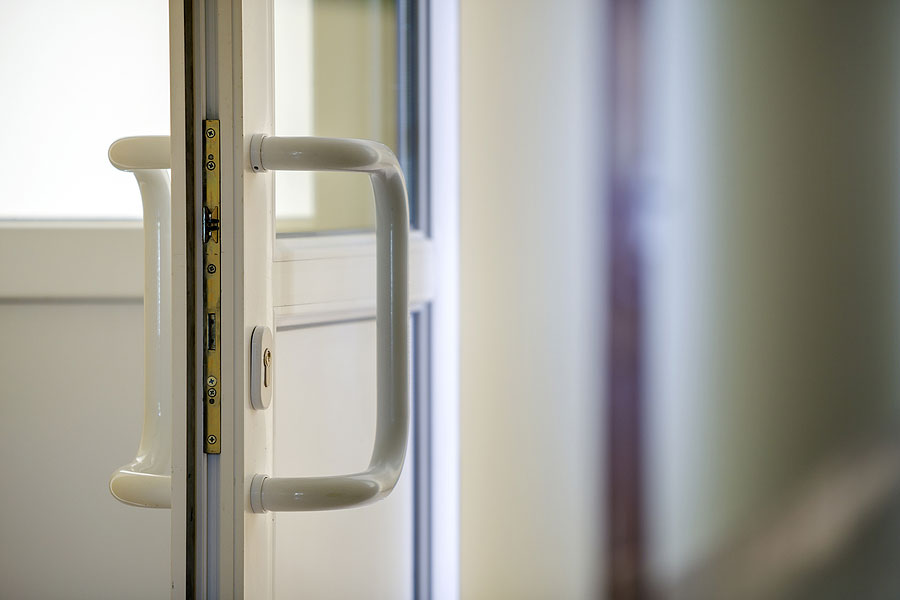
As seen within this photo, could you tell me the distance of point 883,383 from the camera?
745 millimetres

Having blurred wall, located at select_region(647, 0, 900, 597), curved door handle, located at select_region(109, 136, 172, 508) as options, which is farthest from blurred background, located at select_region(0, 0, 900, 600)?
curved door handle, located at select_region(109, 136, 172, 508)

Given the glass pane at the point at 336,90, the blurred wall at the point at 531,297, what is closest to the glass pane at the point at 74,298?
→ the glass pane at the point at 336,90

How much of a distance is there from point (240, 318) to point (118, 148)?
0.10 metres

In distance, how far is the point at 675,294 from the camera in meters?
0.84

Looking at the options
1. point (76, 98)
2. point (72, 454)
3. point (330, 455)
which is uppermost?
point (76, 98)

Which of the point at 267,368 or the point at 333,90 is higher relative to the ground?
the point at 333,90

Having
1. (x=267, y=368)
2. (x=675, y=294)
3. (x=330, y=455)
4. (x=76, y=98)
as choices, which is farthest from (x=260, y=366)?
(x=675, y=294)

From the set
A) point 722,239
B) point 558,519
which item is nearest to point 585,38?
point 722,239

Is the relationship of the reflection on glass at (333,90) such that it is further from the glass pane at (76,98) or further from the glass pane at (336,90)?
the glass pane at (76,98)

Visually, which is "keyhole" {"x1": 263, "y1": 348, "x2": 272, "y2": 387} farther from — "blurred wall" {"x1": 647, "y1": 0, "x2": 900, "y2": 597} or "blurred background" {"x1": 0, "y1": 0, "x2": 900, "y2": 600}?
"blurred wall" {"x1": 647, "y1": 0, "x2": 900, "y2": 597}

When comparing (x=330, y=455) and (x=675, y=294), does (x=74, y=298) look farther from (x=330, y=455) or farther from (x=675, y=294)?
(x=675, y=294)

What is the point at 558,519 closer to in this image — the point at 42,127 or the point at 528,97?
the point at 528,97

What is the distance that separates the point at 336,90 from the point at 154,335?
40 cm

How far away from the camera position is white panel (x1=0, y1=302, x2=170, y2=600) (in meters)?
0.31
